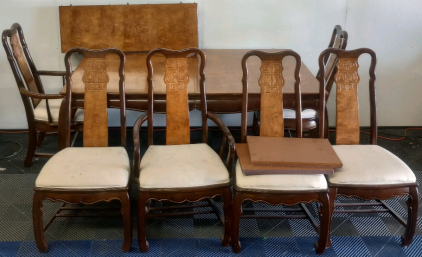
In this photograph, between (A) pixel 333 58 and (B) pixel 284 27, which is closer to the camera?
(A) pixel 333 58

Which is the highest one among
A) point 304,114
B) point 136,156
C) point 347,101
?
point 347,101

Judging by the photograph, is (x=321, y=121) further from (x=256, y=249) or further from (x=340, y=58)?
(x=256, y=249)

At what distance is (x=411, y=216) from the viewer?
6.66 ft

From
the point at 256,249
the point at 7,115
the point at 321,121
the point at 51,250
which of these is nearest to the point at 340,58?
the point at 321,121

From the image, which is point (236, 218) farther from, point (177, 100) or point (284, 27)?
point (284, 27)

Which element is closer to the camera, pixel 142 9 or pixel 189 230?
pixel 189 230

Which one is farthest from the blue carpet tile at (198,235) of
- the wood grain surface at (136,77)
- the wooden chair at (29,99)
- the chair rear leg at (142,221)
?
the wood grain surface at (136,77)

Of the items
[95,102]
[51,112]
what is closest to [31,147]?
[51,112]

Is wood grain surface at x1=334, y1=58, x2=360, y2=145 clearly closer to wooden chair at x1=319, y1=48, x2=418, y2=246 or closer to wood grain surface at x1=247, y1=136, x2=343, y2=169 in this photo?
wooden chair at x1=319, y1=48, x2=418, y2=246

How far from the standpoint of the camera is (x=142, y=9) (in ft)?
9.71

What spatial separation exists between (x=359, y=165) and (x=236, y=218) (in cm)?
67

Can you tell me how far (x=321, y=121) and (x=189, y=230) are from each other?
3.12 feet

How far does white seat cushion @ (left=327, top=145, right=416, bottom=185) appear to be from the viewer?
194 cm

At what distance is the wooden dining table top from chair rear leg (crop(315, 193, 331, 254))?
649 millimetres
